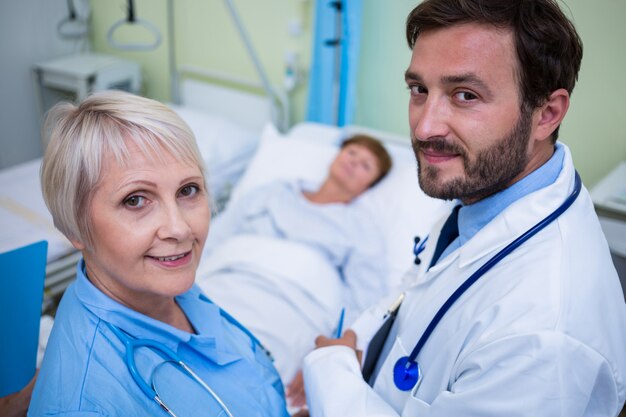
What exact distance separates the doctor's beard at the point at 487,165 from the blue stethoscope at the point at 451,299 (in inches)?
4.3

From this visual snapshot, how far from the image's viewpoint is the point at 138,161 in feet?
2.55

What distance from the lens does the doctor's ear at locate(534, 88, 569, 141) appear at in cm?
90

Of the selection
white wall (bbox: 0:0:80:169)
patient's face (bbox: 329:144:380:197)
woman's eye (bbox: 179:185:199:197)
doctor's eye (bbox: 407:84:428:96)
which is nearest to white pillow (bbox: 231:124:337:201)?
patient's face (bbox: 329:144:380:197)

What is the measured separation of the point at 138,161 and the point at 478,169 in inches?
24.1

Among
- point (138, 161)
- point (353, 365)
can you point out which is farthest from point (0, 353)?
point (353, 365)

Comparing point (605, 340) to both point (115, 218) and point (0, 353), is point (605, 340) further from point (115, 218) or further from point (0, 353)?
point (0, 353)

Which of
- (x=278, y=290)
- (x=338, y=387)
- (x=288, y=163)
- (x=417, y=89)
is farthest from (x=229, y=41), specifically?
(x=338, y=387)

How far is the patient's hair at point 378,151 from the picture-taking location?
6.95 ft

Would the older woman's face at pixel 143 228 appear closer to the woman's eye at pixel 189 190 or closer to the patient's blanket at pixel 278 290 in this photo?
the woman's eye at pixel 189 190

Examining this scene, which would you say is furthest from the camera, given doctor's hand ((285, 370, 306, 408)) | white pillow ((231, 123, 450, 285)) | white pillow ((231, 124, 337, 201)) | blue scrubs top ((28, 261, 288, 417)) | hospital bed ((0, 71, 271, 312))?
white pillow ((231, 124, 337, 201))

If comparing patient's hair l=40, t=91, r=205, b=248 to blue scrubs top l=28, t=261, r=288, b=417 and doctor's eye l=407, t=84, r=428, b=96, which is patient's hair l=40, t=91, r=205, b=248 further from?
doctor's eye l=407, t=84, r=428, b=96

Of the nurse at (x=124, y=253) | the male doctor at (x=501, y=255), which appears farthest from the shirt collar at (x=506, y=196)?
the nurse at (x=124, y=253)

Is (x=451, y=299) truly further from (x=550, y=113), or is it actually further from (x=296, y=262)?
(x=296, y=262)

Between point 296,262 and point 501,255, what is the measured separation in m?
0.93
